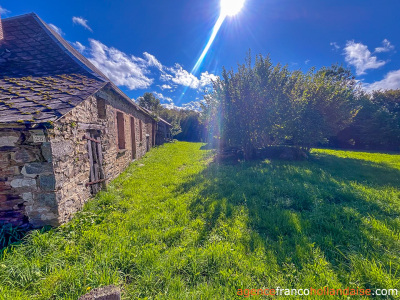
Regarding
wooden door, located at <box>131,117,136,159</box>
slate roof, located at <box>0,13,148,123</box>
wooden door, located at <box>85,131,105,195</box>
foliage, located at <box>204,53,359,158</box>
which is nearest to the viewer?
slate roof, located at <box>0,13,148,123</box>

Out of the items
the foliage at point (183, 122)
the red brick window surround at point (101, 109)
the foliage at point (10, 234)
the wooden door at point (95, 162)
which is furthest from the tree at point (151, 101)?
the foliage at point (10, 234)

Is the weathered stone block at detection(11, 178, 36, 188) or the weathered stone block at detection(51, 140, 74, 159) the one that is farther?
the weathered stone block at detection(51, 140, 74, 159)

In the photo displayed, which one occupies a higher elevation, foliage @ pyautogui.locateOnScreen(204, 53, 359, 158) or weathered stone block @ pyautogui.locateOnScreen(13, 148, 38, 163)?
foliage @ pyautogui.locateOnScreen(204, 53, 359, 158)

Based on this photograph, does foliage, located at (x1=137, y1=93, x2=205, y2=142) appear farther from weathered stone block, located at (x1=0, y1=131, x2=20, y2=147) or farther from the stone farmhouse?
weathered stone block, located at (x1=0, y1=131, x2=20, y2=147)

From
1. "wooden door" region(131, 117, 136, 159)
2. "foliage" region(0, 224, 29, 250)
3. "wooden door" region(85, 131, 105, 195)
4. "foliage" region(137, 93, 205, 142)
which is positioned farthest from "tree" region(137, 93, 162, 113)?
"foliage" region(0, 224, 29, 250)

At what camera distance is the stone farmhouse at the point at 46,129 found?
2.82 m

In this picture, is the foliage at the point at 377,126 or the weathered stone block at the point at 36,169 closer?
the weathered stone block at the point at 36,169

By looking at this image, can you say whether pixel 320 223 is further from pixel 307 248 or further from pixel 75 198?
pixel 75 198

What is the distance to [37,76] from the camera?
4137mm

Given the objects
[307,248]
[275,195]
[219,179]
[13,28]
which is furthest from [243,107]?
[13,28]

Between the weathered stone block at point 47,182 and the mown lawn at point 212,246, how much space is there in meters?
0.76

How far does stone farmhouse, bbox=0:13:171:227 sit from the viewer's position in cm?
282

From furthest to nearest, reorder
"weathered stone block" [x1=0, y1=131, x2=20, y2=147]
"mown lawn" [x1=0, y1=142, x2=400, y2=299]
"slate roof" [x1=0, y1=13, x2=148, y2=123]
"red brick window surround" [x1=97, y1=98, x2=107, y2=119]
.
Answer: "red brick window surround" [x1=97, y1=98, x2=107, y2=119]
"slate roof" [x1=0, y1=13, x2=148, y2=123]
"weathered stone block" [x1=0, y1=131, x2=20, y2=147]
"mown lawn" [x1=0, y1=142, x2=400, y2=299]

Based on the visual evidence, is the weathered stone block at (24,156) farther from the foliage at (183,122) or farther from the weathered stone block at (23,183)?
the foliage at (183,122)
